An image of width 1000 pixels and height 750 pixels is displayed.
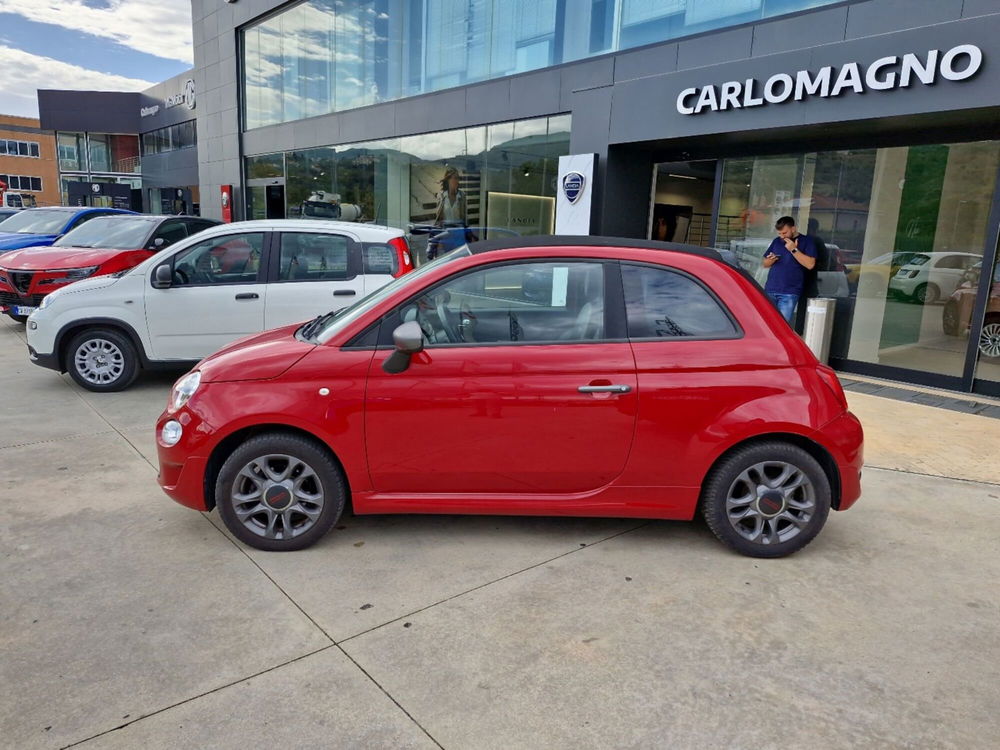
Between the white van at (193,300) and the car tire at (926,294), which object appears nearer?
the white van at (193,300)

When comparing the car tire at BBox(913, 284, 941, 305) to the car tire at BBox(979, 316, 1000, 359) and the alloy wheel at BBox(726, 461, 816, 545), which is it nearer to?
the car tire at BBox(979, 316, 1000, 359)

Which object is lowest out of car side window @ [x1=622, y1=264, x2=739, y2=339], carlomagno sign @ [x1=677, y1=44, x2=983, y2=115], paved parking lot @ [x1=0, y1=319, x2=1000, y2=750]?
paved parking lot @ [x1=0, y1=319, x2=1000, y2=750]

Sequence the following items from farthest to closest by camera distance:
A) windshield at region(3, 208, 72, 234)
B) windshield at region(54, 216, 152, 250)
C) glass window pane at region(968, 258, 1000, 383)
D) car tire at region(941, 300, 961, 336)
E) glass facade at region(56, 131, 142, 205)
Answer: glass facade at region(56, 131, 142, 205), windshield at region(3, 208, 72, 234), windshield at region(54, 216, 152, 250), car tire at region(941, 300, 961, 336), glass window pane at region(968, 258, 1000, 383)

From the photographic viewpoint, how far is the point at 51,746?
7.85 ft

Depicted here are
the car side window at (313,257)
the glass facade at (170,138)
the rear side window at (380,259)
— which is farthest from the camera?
the glass facade at (170,138)

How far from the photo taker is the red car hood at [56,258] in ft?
29.8

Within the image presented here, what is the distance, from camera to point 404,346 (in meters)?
3.54

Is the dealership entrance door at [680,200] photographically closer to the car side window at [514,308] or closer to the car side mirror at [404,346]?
the car side window at [514,308]

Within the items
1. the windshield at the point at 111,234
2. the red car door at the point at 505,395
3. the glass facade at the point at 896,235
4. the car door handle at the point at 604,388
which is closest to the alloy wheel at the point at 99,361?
the windshield at the point at 111,234

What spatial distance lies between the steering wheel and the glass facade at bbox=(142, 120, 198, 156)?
33345mm

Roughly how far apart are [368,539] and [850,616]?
8.22 ft

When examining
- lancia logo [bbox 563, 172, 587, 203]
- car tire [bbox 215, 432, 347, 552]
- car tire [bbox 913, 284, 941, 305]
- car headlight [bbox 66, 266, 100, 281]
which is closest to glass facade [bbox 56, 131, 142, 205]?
car headlight [bbox 66, 266, 100, 281]

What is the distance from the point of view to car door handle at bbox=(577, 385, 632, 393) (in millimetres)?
3645

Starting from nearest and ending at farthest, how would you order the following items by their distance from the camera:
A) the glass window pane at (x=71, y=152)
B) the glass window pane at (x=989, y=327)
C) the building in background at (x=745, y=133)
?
1. the building in background at (x=745, y=133)
2. the glass window pane at (x=989, y=327)
3. the glass window pane at (x=71, y=152)
